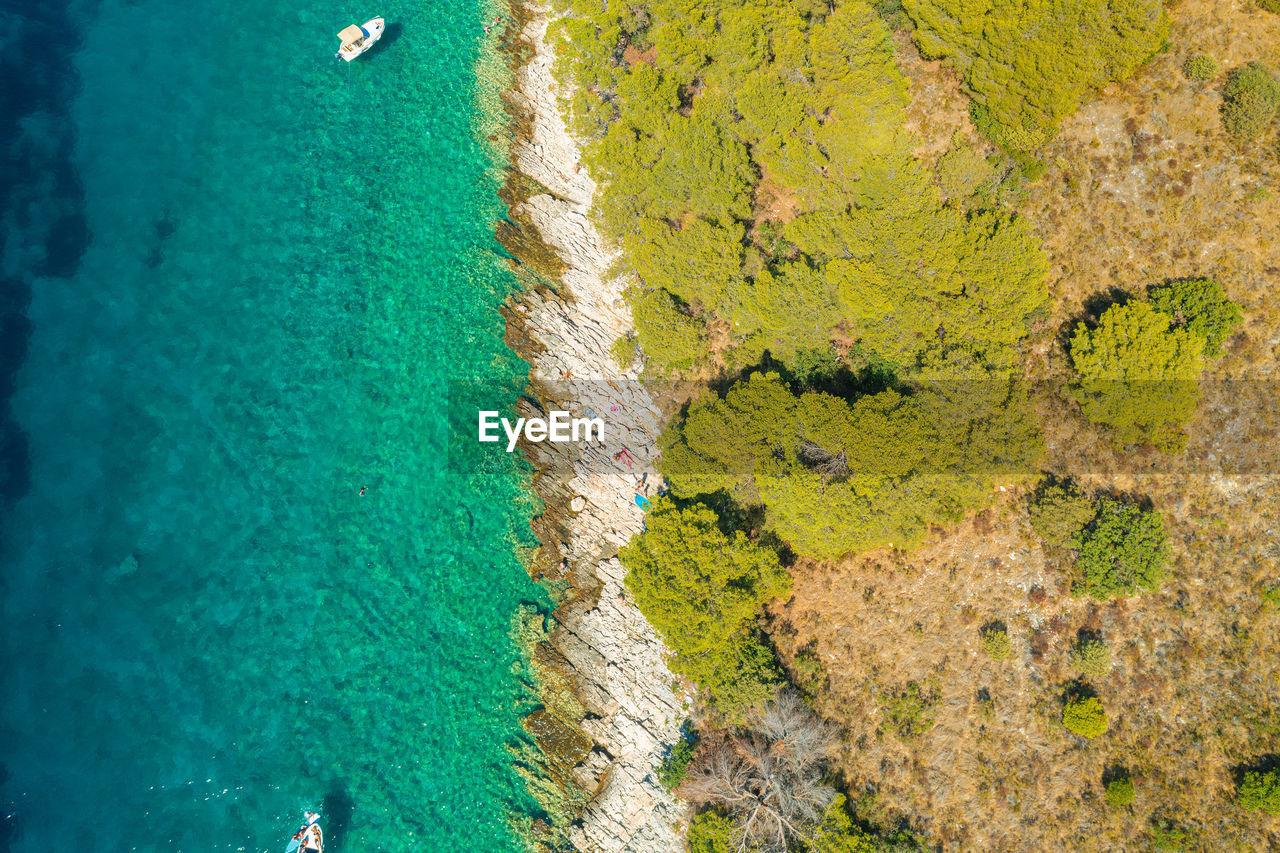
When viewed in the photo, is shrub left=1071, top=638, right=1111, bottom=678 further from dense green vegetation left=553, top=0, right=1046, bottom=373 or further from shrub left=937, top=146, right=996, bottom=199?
shrub left=937, top=146, right=996, bottom=199

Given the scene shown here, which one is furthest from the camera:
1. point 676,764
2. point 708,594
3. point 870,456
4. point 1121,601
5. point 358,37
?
point 358,37

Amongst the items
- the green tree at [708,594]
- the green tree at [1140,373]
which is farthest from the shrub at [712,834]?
the green tree at [1140,373]

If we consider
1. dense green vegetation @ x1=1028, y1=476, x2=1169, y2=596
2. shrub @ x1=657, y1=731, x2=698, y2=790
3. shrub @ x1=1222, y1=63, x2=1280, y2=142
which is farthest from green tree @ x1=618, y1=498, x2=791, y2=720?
shrub @ x1=1222, y1=63, x2=1280, y2=142

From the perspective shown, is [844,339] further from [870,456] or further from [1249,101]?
[1249,101]

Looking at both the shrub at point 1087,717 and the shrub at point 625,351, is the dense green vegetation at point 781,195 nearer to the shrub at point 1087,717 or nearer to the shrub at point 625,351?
the shrub at point 625,351

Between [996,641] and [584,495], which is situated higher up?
[996,641]

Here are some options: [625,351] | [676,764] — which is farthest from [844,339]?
[676,764]

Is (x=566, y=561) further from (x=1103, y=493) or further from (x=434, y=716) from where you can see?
(x=1103, y=493)
